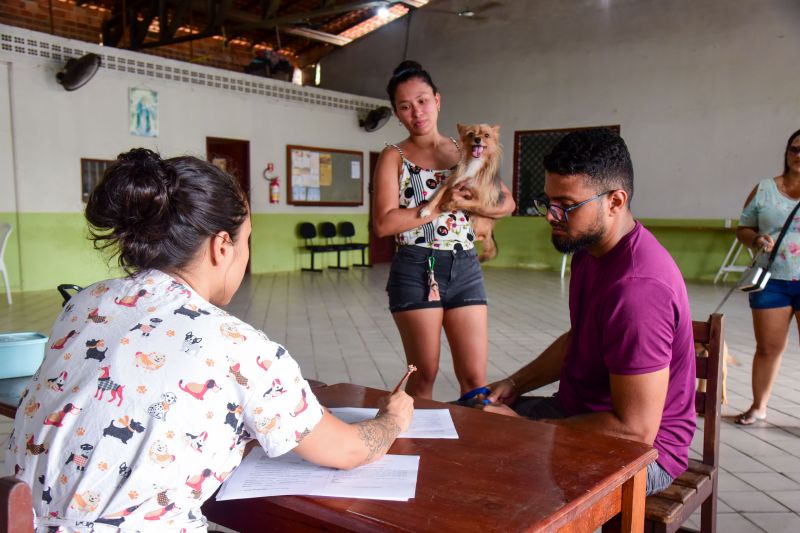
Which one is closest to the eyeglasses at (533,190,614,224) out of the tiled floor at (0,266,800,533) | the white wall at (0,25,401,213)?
the tiled floor at (0,266,800,533)

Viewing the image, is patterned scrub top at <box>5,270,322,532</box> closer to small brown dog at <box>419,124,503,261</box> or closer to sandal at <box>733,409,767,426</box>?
small brown dog at <box>419,124,503,261</box>

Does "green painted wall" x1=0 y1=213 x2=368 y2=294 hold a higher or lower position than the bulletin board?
lower

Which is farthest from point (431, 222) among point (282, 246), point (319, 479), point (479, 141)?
point (282, 246)

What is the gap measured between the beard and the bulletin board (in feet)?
30.0

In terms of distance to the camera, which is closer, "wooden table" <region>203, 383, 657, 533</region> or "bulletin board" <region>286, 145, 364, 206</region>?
"wooden table" <region>203, 383, 657, 533</region>

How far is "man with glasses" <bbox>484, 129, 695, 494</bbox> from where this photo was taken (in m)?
1.45

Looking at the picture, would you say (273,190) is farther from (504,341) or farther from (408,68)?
(408,68)

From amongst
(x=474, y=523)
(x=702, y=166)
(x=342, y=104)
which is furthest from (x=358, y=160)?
(x=474, y=523)

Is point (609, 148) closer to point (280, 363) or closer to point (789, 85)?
point (280, 363)

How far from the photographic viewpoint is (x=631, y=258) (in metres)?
1.54

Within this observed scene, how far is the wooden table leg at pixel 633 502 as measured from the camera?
4.04 feet

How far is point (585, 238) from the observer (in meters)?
1.65

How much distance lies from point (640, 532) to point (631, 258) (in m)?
0.61

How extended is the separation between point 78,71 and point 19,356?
6.86 meters
